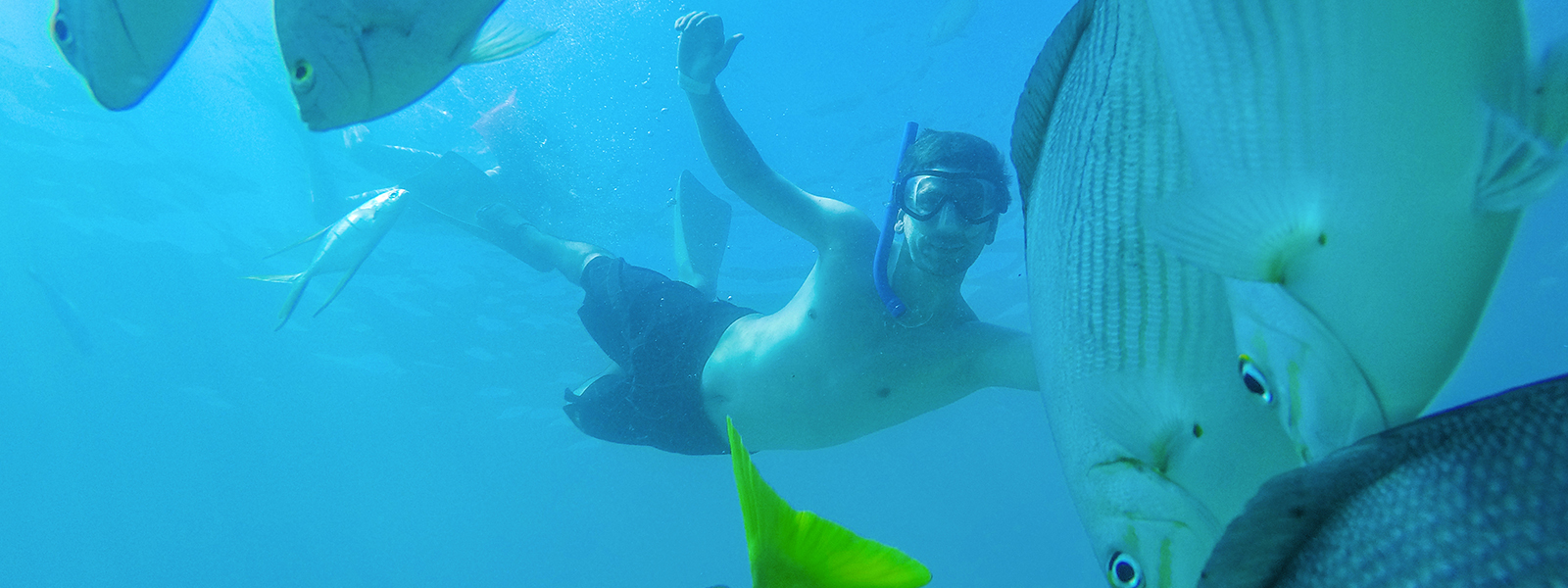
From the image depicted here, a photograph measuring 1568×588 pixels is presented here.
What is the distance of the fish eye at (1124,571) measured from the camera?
1.90 feet

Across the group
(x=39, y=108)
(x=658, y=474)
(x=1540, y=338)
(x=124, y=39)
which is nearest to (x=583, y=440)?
(x=658, y=474)

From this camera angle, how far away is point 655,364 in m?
4.19

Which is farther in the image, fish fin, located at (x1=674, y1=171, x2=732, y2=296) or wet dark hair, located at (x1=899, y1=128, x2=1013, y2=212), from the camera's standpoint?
fish fin, located at (x1=674, y1=171, x2=732, y2=296)

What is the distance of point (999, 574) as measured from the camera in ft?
177

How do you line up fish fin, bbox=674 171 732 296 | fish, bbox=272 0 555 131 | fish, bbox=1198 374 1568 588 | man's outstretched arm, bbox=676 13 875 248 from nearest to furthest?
1. fish, bbox=1198 374 1568 588
2. fish, bbox=272 0 555 131
3. man's outstretched arm, bbox=676 13 875 248
4. fish fin, bbox=674 171 732 296

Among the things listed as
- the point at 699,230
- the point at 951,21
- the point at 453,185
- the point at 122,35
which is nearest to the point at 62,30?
the point at 122,35

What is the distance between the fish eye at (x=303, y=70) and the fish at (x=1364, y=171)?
954 millimetres

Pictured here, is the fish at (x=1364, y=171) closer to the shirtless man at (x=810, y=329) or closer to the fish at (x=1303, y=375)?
the fish at (x=1303, y=375)

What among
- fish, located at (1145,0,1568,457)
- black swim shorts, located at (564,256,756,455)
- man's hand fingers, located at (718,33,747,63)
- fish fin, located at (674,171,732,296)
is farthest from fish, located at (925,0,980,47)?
fish, located at (1145,0,1568,457)

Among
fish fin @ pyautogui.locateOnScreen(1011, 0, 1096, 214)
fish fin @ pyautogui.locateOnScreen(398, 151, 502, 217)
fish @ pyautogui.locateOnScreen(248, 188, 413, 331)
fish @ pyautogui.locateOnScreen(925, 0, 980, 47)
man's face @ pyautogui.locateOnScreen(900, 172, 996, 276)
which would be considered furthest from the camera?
fish fin @ pyautogui.locateOnScreen(398, 151, 502, 217)

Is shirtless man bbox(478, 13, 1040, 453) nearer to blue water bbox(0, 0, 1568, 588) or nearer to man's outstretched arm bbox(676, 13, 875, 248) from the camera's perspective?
man's outstretched arm bbox(676, 13, 875, 248)

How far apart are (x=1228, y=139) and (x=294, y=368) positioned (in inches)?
1108

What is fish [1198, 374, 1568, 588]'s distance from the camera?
0.31 meters

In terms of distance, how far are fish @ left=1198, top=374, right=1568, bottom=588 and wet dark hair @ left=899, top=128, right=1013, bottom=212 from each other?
2721 mm
